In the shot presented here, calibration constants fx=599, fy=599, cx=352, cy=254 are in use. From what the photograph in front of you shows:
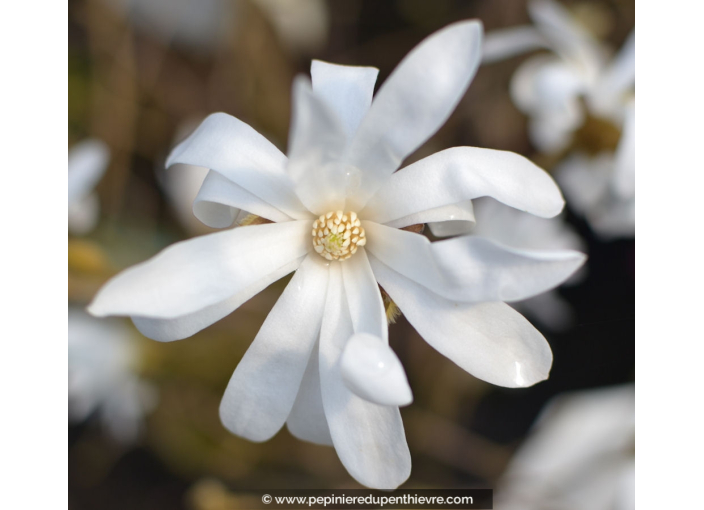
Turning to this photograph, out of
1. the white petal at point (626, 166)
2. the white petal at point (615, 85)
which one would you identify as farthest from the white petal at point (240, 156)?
the white petal at point (615, 85)

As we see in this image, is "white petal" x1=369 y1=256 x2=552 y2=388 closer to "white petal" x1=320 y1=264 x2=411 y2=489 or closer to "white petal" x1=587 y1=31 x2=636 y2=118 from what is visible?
"white petal" x1=320 y1=264 x2=411 y2=489

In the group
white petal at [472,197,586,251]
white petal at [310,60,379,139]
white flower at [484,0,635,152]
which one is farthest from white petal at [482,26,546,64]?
white petal at [310,60,379,139]

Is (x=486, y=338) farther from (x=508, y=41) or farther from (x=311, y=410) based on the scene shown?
(x=508, y=41)

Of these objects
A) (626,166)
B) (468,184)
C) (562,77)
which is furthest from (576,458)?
(468,184)

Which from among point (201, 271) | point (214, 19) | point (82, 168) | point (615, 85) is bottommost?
point (201, 271)

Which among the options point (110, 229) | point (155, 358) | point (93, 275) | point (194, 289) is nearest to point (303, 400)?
point (194, 289)

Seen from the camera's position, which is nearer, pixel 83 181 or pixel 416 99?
pixel 416 99
